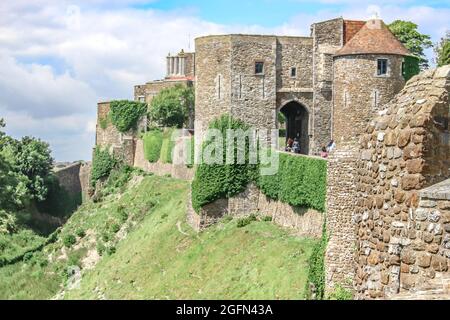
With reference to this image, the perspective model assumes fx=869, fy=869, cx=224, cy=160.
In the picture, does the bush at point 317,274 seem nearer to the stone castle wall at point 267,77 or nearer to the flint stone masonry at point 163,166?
the stone castle wall at point 267,77

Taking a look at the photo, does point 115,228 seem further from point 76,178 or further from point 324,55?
point 76,178

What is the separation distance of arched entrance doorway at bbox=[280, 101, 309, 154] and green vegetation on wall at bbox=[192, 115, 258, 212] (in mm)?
3523

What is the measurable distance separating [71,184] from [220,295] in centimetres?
5126

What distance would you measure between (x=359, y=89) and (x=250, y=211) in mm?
7617

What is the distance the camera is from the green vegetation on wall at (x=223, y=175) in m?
36.5

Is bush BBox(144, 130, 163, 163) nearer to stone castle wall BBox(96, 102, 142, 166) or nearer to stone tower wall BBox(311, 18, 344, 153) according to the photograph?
stone castle wall BBox(96, 102, 142, 166)

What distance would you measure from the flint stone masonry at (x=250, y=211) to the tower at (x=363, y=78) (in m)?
3.42

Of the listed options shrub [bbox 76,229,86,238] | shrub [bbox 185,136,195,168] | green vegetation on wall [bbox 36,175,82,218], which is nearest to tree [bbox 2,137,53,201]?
green vegetation on wall [bbox 36,175,82,218]

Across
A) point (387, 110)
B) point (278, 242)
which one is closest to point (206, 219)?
point (278, 242)

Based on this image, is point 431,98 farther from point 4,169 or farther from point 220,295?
point 4,169

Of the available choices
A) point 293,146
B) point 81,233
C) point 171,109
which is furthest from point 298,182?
point 171,109

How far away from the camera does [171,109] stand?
65312 millimetres

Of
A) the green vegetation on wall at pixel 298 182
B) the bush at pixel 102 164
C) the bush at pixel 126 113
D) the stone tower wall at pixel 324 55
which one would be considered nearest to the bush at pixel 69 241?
the bush at pixel 102 164

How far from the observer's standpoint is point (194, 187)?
3825 cm
